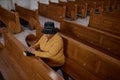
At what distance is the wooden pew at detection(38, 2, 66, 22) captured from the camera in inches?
163

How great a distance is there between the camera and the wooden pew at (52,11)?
4.14 m

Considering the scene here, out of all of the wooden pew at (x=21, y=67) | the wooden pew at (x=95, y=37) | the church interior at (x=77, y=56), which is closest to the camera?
the wooden pew at (x=21, y=67)

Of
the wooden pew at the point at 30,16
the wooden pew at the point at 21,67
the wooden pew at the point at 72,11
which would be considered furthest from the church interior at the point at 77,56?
the wooden pew at the point at 72,11

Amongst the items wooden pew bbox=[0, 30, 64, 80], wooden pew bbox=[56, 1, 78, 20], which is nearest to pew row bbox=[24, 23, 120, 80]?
wooden pew bbox=[0, 30, 64, 80]

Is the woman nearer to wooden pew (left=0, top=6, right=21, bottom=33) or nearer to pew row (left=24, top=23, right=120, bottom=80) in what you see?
pew row (left=24, top=23, right=120, bottom=80)

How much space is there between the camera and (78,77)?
192 centimetres

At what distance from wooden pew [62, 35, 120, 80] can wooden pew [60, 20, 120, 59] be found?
482 millimetres

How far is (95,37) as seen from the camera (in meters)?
2.35

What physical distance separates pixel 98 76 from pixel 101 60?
25cm

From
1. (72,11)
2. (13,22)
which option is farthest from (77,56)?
(72,11)

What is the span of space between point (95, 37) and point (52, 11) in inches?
97.2

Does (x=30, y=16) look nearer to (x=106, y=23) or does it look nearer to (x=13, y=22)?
Result: (x=13, y=22)

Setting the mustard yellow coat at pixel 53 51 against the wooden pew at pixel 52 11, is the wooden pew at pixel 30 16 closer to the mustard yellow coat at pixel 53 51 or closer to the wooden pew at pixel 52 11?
the wooden pew at pixel 52 11

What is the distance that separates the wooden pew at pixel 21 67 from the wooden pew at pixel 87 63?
0.66 metres
